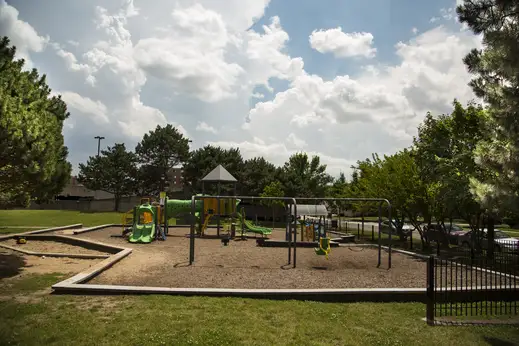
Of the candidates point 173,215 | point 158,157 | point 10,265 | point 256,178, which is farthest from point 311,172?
point 10,265

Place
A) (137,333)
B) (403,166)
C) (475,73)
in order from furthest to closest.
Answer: (403,166), (475,73), (137,333)

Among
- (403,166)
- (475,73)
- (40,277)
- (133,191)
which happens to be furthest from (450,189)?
(133,191)

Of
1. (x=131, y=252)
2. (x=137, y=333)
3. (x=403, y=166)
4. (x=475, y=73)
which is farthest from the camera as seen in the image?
(x=403, y=166)

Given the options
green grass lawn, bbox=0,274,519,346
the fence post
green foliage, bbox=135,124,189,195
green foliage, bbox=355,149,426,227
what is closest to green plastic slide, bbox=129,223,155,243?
green grass lawn, bbox=0,274,519,346

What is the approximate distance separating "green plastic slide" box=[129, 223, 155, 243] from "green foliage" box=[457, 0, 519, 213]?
566 inches

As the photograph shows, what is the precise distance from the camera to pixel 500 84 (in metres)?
7.50

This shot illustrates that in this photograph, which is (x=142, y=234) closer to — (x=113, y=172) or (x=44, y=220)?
(x=44, y=220)

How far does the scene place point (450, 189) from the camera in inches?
602

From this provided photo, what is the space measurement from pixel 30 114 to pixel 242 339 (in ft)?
28.0

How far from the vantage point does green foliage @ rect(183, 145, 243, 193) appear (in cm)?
5028

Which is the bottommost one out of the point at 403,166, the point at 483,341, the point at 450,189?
the point at 483,341

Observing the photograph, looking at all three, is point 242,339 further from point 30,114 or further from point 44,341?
point 30,114

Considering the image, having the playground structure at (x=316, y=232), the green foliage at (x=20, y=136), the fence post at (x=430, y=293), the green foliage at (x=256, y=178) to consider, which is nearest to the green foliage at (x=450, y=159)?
the playground structure at (x=316, y=232)

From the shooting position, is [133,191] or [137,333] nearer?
[137,333]
